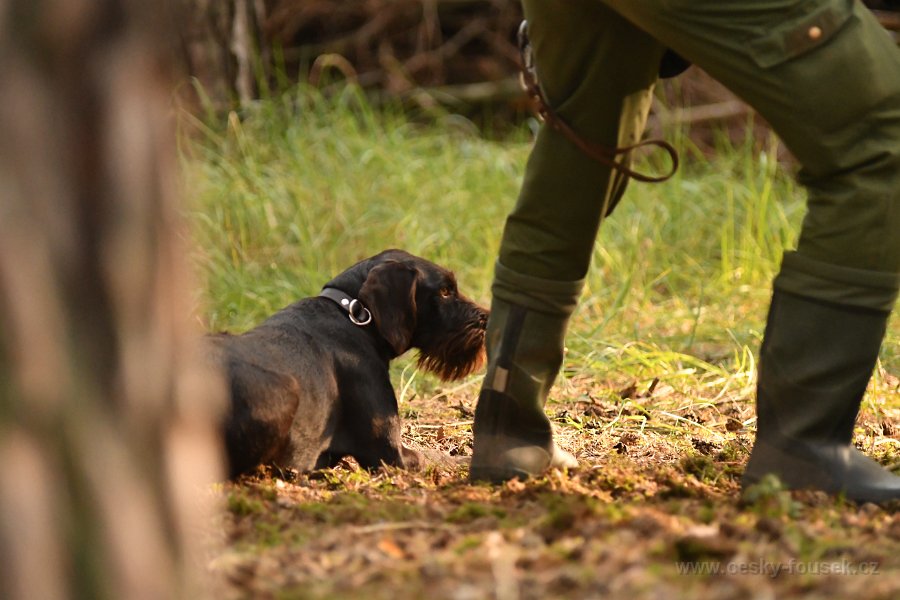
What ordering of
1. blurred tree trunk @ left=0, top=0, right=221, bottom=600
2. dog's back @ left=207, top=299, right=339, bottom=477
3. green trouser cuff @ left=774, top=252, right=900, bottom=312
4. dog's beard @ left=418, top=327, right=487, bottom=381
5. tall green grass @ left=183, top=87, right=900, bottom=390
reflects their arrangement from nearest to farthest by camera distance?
blurred tree trunk @ left=0, top=0, right=221, bottom=600, green trouser cuff @ left=774, top=252, right=900, bottom=312, dog's back @ left=207, top=299, right=339, bottom=477, dog's beard @ left=418, top=327, right=487, bottom=381, tall green grass @ left=183, top=87, right=900, bottom=390

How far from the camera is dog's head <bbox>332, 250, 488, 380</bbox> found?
→ 410 centimetres

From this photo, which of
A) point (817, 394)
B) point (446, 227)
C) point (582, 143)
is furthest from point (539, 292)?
point (446, 227)

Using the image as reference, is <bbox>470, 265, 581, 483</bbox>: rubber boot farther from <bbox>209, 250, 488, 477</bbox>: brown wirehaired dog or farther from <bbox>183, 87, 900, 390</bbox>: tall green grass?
<bbox>183, 87, 900, 390</bbox>: tall green grass

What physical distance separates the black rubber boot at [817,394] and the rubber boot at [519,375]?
0.56 meters

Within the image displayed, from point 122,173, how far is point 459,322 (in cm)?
271

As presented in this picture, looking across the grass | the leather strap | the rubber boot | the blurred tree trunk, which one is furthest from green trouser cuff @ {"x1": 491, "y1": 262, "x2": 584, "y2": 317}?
the blurred tree trunk

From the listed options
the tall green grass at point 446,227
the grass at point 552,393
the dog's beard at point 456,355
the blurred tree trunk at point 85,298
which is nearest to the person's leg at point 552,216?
the grass at point 552,393

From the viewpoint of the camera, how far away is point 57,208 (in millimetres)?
1583

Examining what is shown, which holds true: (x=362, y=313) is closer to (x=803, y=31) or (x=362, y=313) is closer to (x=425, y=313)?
(x=425, y=313)

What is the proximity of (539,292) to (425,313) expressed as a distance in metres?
1.20

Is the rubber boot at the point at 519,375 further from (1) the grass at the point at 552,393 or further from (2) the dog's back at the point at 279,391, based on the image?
(2) the dog's back at the point at 279,391

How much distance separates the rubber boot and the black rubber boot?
0.56 metres

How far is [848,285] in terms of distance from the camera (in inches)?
107

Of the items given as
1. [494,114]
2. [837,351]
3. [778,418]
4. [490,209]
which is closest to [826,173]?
[837,351]
